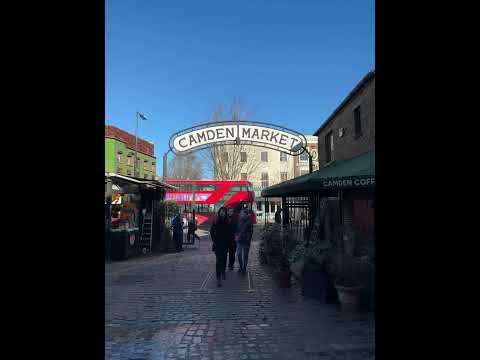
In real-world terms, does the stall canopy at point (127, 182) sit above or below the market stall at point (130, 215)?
above

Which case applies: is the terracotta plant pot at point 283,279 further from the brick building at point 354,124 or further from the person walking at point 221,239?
the brick building at point 354,124

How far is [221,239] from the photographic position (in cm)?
790

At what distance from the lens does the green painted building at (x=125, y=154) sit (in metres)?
32.3

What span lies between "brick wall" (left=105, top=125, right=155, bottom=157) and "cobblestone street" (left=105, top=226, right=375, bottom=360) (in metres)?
27.2

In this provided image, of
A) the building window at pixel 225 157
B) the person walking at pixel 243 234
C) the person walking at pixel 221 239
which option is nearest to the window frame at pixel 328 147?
the person walking at pixel 243 234

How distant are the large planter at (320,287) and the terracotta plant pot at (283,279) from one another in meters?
0.93

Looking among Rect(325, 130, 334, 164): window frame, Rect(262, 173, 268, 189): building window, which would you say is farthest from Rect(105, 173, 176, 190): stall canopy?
Rect(262, 173, 268, 189): building window

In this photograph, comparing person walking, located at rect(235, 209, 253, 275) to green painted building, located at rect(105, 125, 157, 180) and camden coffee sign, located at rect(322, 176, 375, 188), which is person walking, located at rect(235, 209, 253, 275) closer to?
camden coffee sign, located at rect(322, 176, 375, 188)

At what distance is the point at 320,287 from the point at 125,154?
3184 cm
